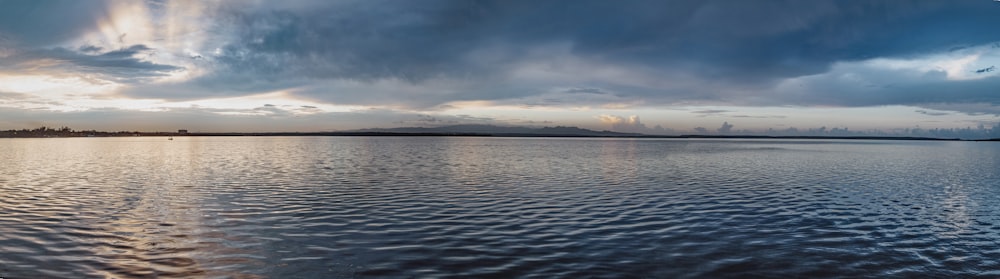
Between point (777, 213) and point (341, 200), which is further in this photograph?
point (341, 200)

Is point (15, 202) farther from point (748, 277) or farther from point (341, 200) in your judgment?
point (748, 277)

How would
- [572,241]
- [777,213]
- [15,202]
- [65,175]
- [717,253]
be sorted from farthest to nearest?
[65,175] → [15,202] → [777,213] → [572,241] → [717,253]

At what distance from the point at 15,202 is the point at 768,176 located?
5005 centimetres

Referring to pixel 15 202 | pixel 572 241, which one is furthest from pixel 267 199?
pixel 572 241

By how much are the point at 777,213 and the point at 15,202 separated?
35773 millimetres

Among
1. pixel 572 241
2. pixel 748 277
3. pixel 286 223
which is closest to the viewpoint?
pixel 748 277

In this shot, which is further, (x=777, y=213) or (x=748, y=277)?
(x=777, y=213)

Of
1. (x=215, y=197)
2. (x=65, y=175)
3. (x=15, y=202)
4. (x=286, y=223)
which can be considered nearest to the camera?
(x=286, y=223)

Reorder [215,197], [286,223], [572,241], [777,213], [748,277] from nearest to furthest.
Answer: [748,277] → [572,241] → [286,223] → [777,213] → [215,197]

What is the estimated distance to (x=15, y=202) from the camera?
27.8 metres

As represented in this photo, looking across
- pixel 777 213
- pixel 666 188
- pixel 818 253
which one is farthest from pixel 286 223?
pixel 666 188

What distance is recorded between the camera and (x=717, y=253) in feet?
54.7

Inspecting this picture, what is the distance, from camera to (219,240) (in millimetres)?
18156

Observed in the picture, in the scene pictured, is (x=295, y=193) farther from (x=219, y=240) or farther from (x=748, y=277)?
(x=748, y=277)
